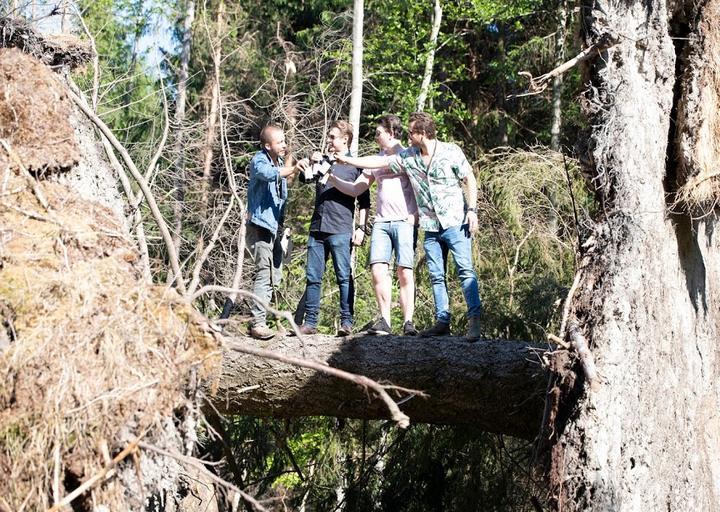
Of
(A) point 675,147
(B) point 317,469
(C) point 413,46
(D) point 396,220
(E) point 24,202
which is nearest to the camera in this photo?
(E) point 24,202

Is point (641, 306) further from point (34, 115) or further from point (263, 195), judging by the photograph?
point (34, 115)

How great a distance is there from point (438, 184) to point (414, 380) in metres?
1.30

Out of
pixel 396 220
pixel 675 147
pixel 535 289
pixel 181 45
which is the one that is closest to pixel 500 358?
pixel 396 220

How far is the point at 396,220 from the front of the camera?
729 cm

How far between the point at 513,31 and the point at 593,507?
17.1 m

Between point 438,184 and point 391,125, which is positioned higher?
point 391,125

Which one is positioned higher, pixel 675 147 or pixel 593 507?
pixel 675 147

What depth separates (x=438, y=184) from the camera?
7137mm

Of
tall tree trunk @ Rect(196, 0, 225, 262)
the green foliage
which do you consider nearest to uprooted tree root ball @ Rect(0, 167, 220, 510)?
the green foliage

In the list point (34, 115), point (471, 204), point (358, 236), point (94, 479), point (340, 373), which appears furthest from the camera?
point (358, 236)

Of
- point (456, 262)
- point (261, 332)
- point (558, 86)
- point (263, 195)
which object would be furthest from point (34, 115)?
point (558, 86)

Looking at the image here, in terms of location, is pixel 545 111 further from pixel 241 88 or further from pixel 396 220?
pixel 396 220

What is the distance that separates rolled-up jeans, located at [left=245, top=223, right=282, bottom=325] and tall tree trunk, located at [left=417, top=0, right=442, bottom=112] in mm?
11431

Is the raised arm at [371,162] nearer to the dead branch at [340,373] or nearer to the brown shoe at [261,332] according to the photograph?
the brown shoe at [261,332]
